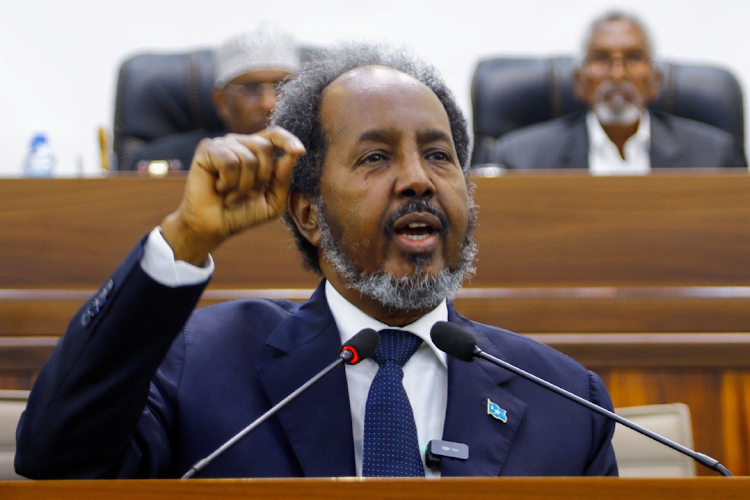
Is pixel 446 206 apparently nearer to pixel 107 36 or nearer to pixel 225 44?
pixel 225 44

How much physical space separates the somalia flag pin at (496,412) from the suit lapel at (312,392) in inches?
8.0

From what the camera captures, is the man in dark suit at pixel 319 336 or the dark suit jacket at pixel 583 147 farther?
the dark suit jacket at pixel 583 147

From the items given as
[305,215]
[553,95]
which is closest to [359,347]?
[305,215]

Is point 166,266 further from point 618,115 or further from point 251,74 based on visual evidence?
point 618,115

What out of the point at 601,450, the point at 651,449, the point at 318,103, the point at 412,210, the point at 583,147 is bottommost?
the point at 651,449

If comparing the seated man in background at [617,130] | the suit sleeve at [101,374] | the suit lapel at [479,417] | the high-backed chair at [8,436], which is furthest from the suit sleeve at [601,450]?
the seated man in background at [617,130]

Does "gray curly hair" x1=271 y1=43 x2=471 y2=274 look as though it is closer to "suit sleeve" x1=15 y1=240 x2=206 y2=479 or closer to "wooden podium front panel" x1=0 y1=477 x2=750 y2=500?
"suit sleeve" x1=15 y1=240 x2=206 y2=479

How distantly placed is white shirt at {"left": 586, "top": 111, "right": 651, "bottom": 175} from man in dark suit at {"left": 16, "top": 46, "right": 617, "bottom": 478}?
1.47 metres

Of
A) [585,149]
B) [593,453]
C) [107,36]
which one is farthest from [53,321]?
[107,36]

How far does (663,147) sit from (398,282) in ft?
5.55

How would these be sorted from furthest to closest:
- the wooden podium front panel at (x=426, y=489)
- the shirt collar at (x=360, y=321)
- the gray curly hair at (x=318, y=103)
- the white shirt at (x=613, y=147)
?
the white shirt at (x=613, y=147), the gray curly hair at (x=318, y=103), the shirt collar at (x=360, y=321), the wooden podium front panel at (x=426, y=489)

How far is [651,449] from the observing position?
160cm

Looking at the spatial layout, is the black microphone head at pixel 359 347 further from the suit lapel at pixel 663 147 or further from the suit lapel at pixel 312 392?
the suit lapel at pixel 663 147

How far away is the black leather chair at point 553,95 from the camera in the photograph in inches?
121
